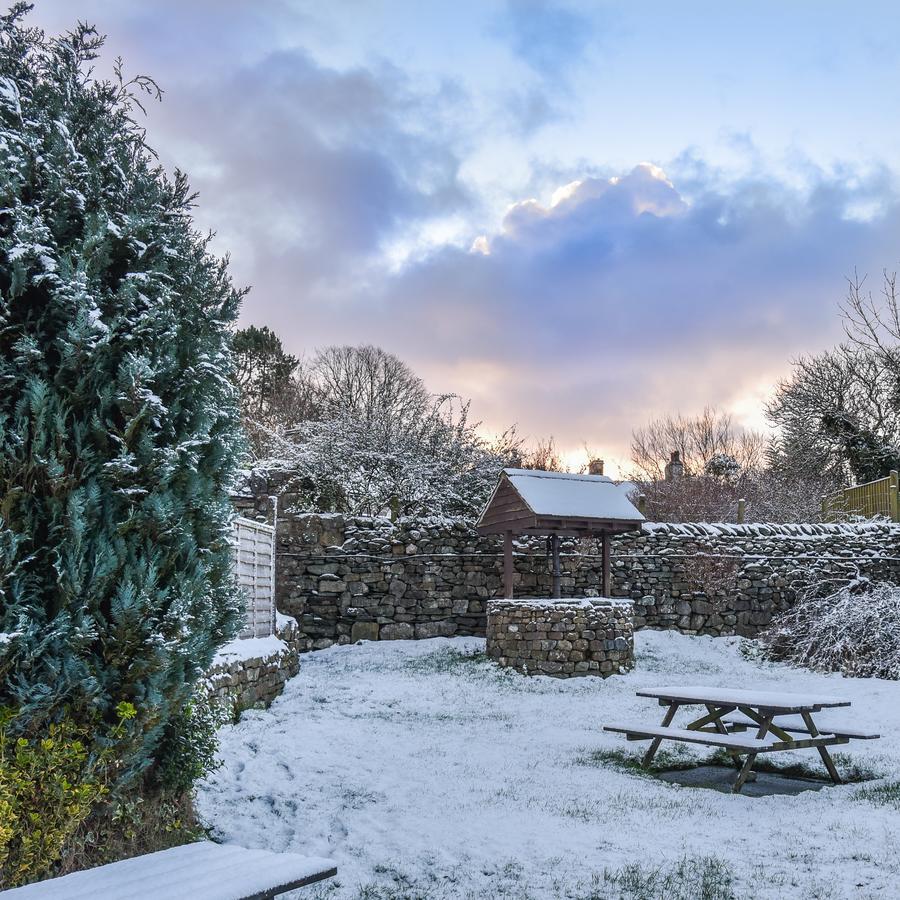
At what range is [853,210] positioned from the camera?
1277 centimetres

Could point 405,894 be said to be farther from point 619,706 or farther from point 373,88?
point 373,88

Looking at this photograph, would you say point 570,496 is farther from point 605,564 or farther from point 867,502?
point 867,502

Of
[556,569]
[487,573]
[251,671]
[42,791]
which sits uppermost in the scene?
[556,569]

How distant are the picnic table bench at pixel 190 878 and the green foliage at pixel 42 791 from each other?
645 millimetres

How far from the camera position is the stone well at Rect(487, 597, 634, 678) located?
38.6 feet

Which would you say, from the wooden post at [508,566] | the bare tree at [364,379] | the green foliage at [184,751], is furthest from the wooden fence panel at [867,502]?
the green foliage at [184,751]

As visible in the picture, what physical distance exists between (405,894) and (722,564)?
42.1ft

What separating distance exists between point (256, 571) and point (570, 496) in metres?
5.40

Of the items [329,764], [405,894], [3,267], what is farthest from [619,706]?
[3,267]

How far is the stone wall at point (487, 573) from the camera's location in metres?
14.4

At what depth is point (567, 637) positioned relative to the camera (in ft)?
38.7

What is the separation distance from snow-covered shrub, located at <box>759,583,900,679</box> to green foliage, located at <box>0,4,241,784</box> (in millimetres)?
10535

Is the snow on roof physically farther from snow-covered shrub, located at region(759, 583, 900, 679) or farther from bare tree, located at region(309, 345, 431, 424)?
bare tree, located at region(309, 345, 431, 424)

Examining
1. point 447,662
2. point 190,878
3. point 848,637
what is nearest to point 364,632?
point 447,662
